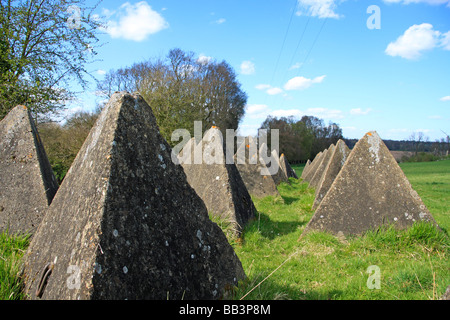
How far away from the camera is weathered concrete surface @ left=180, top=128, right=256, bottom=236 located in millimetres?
6547

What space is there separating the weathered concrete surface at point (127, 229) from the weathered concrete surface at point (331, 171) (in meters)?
6.96

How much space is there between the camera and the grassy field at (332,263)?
3.30 m

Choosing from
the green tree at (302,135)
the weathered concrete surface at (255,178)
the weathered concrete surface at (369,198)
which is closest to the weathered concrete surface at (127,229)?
the weathered concrete surface at (369,198)

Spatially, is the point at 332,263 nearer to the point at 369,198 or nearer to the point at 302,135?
the point at 369,198

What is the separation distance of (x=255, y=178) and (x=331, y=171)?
2557 millimetres

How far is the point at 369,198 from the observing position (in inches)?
229

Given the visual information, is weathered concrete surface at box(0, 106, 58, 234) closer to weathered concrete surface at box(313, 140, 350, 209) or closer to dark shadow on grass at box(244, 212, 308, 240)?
dark shadow on grass at box(244, 212, 308, 240)

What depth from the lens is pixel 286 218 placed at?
8.32 metres

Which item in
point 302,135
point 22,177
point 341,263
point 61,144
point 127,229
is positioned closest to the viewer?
point 127,229

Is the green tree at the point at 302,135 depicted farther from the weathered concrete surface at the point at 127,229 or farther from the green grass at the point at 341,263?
the weathered concrete surface at the point at 127,229

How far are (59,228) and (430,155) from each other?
59838mm

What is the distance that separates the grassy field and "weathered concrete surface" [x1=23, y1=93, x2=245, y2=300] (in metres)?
0.45

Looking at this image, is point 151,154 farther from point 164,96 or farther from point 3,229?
point 164,96

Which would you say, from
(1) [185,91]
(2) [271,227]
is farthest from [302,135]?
(2) [271,227]
